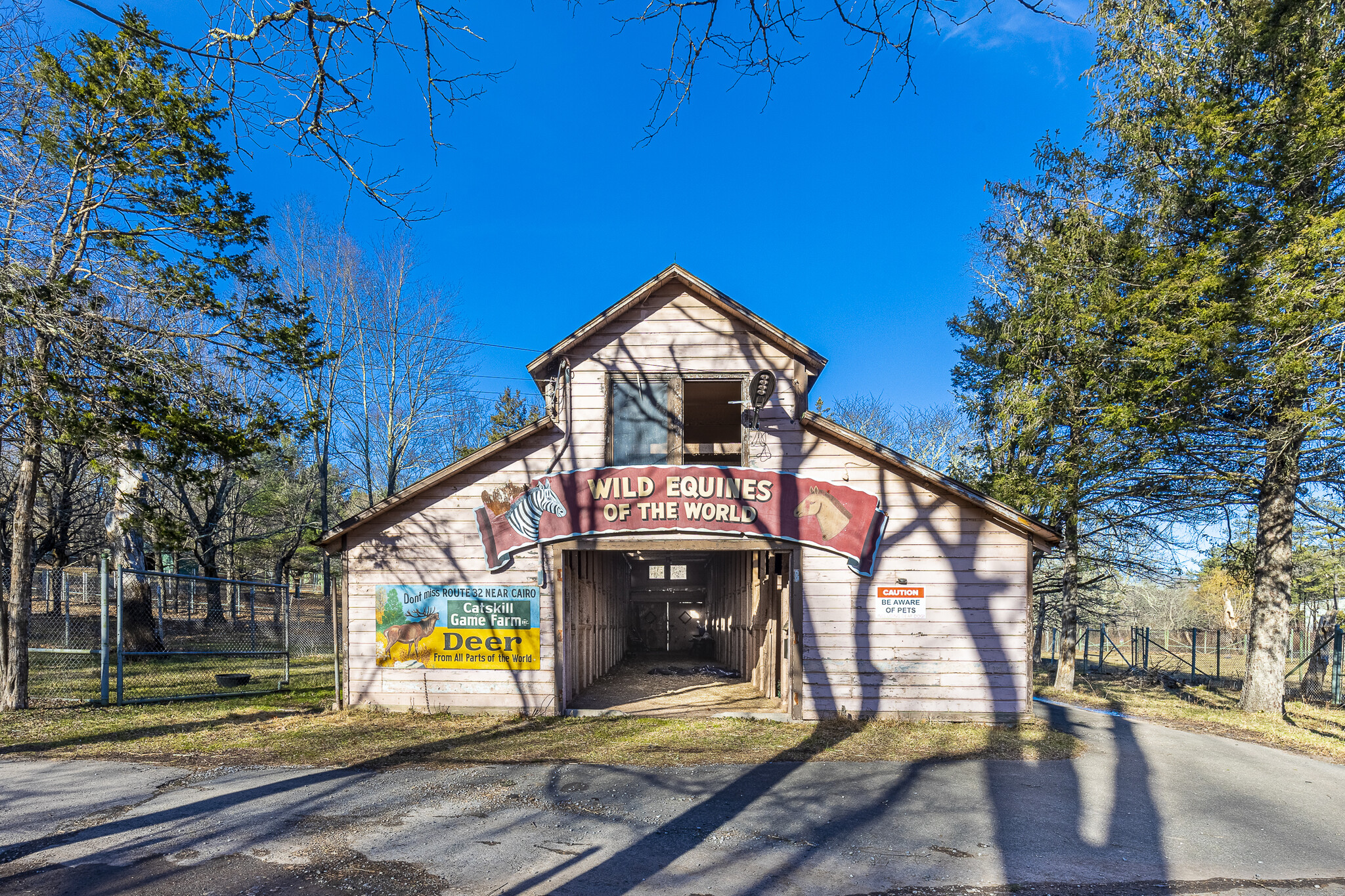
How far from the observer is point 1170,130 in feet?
41.9

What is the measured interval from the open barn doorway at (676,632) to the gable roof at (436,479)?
2.24m

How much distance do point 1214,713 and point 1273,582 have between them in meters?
2.65

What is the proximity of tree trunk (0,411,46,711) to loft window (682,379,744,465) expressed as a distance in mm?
9833

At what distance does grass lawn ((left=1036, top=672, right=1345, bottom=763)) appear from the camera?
397 inches

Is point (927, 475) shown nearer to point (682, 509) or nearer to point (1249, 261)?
point (682, 509)

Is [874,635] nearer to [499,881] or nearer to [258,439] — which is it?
[499,881]

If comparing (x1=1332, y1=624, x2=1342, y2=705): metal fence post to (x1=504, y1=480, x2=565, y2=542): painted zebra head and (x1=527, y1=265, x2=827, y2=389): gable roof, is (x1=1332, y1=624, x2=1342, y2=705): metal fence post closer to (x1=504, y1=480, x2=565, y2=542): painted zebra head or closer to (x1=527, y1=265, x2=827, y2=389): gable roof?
(x1=527, y1=265, x2=827, y2=389): gable roof

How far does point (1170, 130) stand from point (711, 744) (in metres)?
14.2

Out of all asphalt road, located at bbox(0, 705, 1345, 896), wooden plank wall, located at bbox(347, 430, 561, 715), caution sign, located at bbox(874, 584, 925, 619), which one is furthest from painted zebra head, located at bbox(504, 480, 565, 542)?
caution sign, located at bbox(874, 584, 925, 619)

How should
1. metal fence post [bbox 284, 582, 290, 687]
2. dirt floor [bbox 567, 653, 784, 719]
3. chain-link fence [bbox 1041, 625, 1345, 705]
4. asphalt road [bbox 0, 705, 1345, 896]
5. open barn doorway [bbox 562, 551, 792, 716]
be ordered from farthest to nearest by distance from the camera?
1. chain-link fence [bbox 1041, 625, 1345, 705]
2. metal fence post [bbox 284, 582, 290, 687]
3. open barn doorway [bbox 562, 551, 792, 716]
4. dirt floor [bbox 567, 653, 784, 719]
5. asphalt road [bbox 0, 705, 1345, 896]

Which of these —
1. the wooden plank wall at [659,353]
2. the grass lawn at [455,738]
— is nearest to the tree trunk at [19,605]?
the grass lawn at [455,738]

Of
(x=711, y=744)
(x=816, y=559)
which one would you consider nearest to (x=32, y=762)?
(x=711, y=744)

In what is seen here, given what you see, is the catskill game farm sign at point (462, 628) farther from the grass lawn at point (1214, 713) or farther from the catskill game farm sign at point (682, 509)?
the grass lawn at point (1214, 713)

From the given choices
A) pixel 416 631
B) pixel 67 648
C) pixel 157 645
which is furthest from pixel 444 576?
pixel 157 645
